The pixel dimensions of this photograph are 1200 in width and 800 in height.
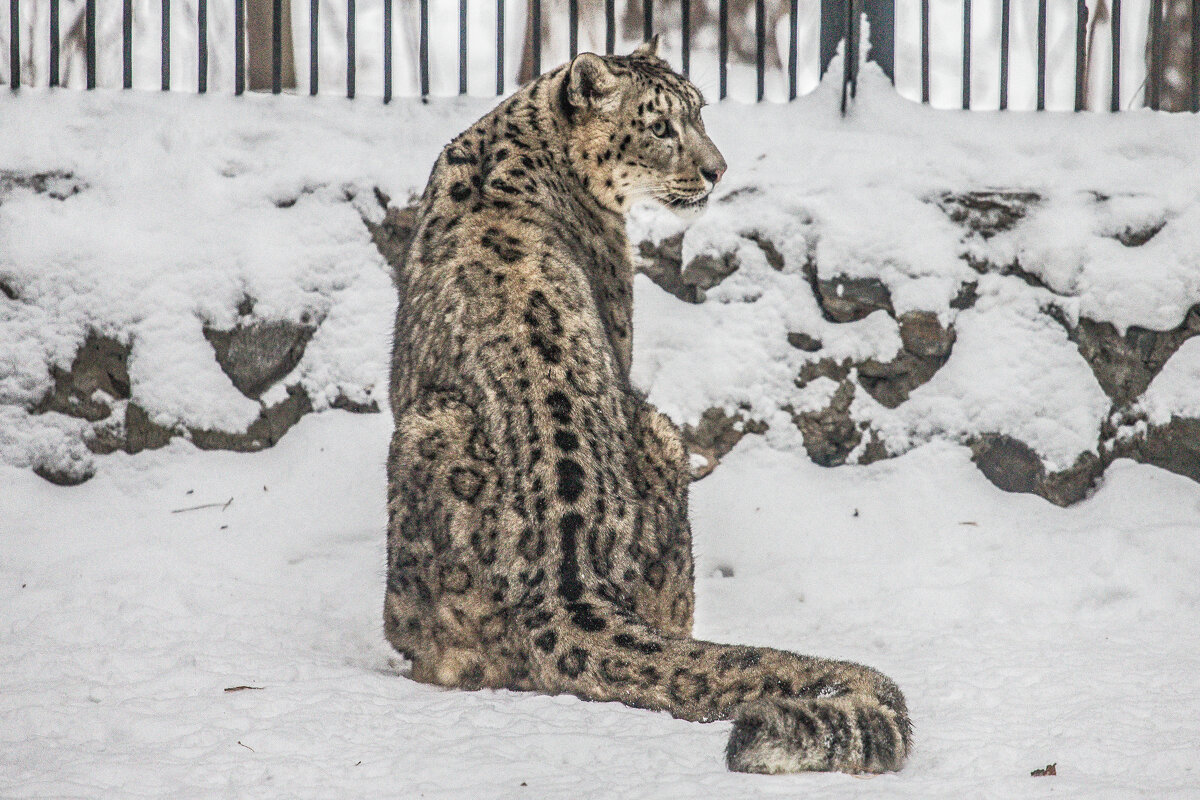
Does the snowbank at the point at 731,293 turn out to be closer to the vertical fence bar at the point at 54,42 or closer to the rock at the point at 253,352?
the rock at the point at 253,352

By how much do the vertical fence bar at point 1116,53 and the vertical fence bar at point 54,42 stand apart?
689 centimetres

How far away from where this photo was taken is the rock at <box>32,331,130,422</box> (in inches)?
257

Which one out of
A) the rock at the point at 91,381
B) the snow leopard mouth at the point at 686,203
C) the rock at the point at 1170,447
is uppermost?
the snow leopard mouth at the point at 686,203

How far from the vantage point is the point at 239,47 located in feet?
25.3

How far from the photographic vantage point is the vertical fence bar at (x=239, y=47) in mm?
7699

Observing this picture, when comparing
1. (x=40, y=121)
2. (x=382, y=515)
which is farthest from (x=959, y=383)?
(x=40, y=121)

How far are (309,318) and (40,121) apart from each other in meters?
2.24

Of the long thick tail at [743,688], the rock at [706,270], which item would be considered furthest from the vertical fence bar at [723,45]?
the long thick tail at [743,688]

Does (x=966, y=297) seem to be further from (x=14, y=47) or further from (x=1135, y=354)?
(x=14, y=47)

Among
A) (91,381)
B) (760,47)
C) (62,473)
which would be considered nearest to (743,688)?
(62,473)

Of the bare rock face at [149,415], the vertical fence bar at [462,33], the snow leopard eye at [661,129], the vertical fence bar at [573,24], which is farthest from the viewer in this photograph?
the vertical fence bar at [462,33]

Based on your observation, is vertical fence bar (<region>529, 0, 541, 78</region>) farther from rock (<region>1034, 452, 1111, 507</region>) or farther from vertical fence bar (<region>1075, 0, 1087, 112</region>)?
rock (<region>1034, 452, 1111, 507</region>)

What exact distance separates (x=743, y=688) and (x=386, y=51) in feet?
18.6

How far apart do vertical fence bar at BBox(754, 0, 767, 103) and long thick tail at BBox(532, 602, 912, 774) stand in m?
5.10
